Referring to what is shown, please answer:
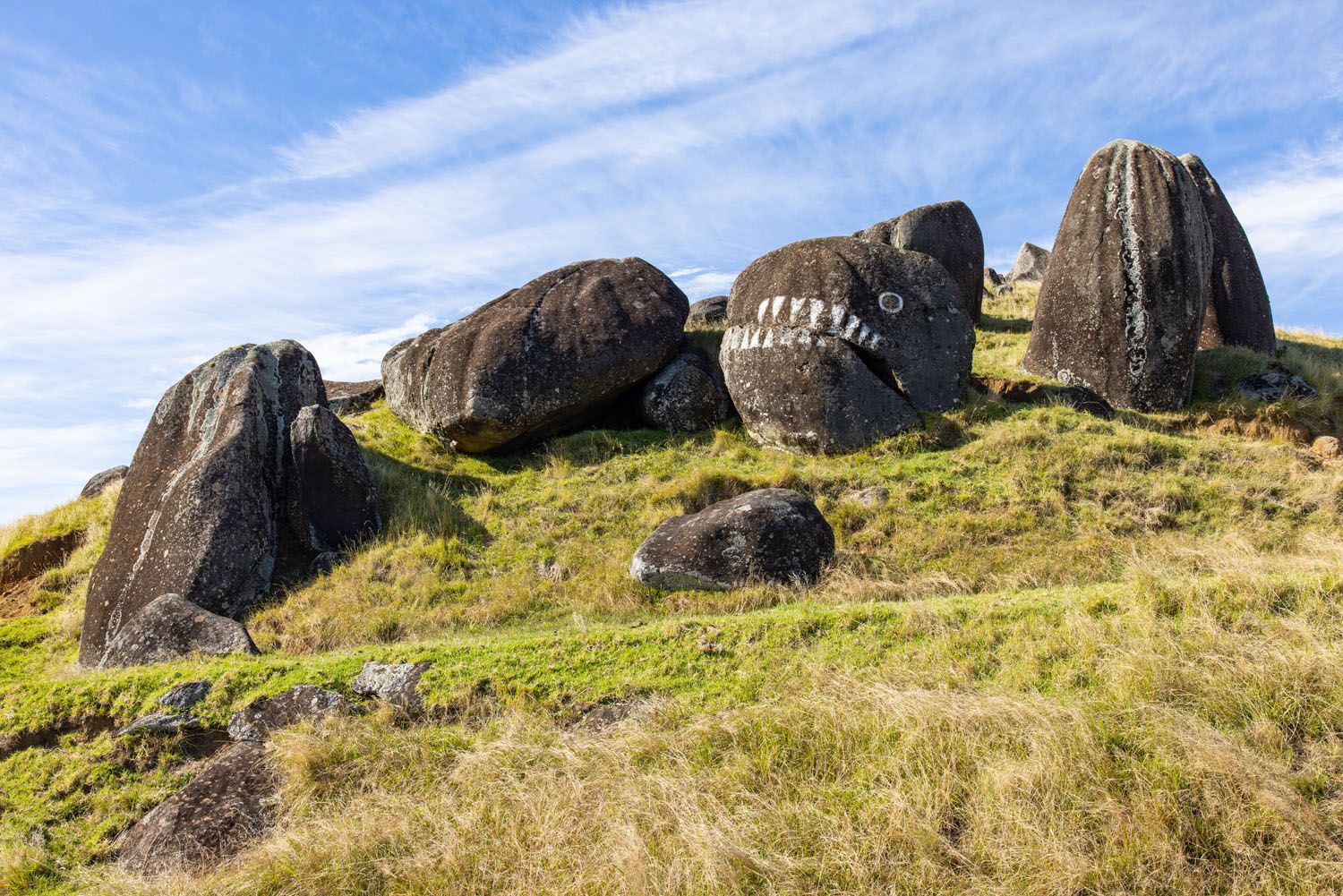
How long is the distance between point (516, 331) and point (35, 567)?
27.8 feet

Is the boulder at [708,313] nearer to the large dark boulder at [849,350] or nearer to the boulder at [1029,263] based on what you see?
the large dark boulder at [849,350]


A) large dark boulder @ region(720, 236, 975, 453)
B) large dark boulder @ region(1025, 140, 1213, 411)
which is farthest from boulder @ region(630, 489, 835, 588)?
large dark boulder @ region(1025, 140, 1213, 411)

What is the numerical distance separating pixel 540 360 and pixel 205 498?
552 centimetres

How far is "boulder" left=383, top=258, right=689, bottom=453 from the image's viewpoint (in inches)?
591

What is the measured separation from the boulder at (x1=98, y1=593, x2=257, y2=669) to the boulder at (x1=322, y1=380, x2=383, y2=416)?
29.7 ft

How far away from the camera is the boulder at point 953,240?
20.3m

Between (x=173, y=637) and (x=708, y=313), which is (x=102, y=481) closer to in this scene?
(x=173, y=637)

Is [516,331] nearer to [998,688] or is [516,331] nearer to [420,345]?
[420,345]

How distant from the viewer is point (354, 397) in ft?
63.5

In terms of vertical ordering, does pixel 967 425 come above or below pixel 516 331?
below

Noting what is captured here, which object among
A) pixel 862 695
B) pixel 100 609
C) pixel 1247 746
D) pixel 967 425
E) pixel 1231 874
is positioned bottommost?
pixel 1231 874

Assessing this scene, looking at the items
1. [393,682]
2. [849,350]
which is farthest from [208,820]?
[849,350]

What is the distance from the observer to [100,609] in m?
11.5

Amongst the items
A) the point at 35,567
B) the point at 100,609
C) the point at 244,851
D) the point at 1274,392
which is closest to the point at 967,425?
the point at 1274,392
